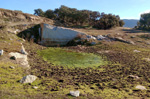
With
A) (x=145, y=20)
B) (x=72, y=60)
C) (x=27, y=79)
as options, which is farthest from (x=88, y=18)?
(x=27, y=79)

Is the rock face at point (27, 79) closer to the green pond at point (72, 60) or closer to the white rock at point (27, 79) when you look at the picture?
the white rock at point (27, 79)

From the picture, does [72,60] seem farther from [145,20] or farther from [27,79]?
[145,20]

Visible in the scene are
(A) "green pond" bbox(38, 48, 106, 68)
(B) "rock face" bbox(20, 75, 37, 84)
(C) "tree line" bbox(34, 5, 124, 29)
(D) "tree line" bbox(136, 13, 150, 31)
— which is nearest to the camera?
(B) "rock face" bbox(20, 75, 37, 84)

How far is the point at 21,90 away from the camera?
5141mm

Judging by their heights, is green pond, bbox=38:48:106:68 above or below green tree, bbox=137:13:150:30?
below

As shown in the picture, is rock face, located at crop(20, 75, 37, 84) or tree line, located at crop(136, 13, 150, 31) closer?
rock face, located at crop(20, 75, 37, 84)

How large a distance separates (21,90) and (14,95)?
49 centimetres

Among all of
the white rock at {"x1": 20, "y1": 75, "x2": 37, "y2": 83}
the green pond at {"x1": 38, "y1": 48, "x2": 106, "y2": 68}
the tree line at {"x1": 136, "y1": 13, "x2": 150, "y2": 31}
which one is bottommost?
the green pond at {"x1": 38, "y1": 48, "x2": 106, "y2": 68}

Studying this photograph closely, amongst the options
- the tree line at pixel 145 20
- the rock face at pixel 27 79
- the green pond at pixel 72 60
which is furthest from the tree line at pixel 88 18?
the rock face at pixel 27 79

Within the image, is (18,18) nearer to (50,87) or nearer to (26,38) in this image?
(26,38)

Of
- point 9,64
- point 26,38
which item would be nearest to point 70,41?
point 26,38

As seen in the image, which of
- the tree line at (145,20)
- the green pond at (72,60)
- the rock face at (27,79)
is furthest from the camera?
the tree line at (145,20)

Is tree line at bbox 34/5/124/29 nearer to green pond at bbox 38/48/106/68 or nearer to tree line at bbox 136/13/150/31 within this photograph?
tree line at bbox 136/13/150/31

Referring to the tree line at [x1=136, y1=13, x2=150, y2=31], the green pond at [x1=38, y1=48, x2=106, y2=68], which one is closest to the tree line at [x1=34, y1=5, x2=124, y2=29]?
the tree line at [x1=136, y1=13, x2=150, y2=31]
